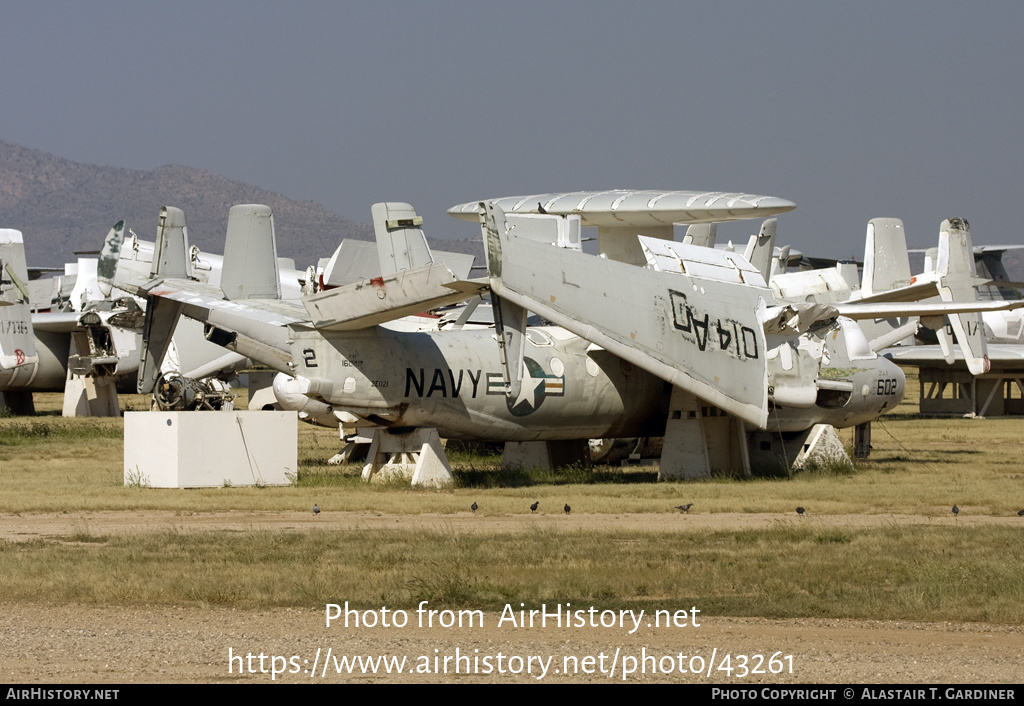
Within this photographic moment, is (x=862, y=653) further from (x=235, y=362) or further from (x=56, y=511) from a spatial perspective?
(x=235, y=362)

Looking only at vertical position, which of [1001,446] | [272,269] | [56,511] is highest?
[272,269]

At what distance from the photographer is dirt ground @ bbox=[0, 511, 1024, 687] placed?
9023 millimetres

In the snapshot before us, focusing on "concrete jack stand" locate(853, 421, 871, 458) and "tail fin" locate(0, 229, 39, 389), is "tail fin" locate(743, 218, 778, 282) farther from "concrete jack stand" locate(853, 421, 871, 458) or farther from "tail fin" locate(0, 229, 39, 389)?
"tail fin" locate(0, 229, 39, 389)

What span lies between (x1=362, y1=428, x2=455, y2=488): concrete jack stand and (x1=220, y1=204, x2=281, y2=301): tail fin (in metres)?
4.56

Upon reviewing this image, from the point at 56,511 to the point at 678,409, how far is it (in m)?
11.4

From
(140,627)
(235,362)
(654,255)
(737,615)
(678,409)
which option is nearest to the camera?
(140,627)

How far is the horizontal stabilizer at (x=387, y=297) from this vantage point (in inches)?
824

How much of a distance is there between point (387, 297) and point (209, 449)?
14.9ft

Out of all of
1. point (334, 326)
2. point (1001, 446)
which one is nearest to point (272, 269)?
point (334, 326)

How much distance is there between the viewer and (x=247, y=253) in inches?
1053

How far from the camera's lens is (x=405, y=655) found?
9.70m

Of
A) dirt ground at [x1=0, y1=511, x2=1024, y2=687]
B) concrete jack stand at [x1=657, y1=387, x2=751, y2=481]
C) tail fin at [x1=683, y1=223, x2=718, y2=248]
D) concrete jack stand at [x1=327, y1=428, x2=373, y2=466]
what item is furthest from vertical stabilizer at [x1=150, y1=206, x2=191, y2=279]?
dirt ground at [x1=0, y1=511, x2=1024, y2=687]

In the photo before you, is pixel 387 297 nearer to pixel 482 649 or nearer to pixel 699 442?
pixel 699 442

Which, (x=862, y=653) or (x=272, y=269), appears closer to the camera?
(x=862, y=653)
